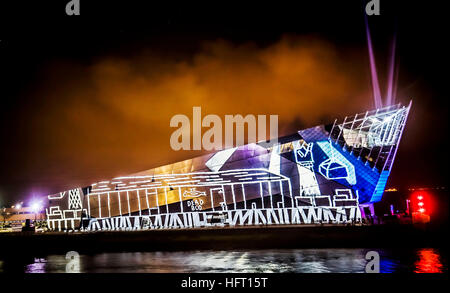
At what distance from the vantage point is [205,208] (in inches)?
927

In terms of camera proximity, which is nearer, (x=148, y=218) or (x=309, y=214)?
(x=309, y=214)

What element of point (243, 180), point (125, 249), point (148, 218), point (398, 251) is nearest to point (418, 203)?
point (398, 251)

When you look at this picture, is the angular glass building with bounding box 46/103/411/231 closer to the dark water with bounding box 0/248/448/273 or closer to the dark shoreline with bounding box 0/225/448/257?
the dark shoreline with bounding box 0/225/448/257

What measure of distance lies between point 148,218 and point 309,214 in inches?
458

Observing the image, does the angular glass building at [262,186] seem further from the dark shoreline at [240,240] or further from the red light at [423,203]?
the dark shoreline at [240,240]

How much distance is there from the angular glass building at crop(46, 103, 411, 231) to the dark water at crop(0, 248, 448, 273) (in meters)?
8.77

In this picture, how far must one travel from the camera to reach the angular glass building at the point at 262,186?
20.6 meters

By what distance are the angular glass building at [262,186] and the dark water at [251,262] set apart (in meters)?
8.77

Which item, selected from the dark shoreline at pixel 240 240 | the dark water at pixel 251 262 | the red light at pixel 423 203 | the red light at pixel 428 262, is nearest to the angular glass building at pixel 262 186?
the red light at pixel 423 203
